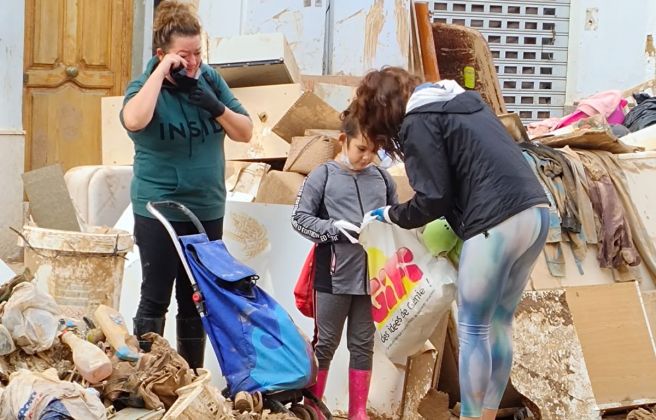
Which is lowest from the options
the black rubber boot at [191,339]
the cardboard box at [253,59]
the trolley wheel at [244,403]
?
the trolley wheel at [244,403]

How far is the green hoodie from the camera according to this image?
16.1ft

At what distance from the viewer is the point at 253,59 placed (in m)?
7.14

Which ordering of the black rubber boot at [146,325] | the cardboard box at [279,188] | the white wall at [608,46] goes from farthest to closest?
the white wall at [608,46] < the cardboard box at [279,188] < the black rubber boot at [146,325]

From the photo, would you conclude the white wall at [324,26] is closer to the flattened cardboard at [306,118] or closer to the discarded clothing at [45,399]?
the flattened cardboard at [306,118]

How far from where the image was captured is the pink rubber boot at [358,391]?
5176 mm

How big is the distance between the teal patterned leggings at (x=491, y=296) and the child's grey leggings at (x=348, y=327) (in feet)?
2.55

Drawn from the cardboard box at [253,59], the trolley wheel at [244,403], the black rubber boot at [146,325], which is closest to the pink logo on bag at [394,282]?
the trolley wheel at [244,403]

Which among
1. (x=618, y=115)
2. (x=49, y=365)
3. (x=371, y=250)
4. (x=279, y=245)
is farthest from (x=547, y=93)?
(x=49, y=365)

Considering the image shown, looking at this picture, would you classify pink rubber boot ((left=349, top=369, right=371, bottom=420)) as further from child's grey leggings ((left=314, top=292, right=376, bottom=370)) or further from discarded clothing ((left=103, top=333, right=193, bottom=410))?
discarded clothing ((left=103, top=333, right=193, bottom=410))

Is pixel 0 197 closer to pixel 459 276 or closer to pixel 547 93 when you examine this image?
pixel 459 276

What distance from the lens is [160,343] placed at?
15.4ft

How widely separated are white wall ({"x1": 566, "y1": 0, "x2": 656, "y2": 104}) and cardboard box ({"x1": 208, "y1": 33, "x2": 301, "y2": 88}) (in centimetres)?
559

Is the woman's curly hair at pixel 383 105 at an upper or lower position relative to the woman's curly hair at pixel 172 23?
lower

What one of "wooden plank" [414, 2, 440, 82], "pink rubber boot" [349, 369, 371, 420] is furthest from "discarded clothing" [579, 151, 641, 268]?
"wooden plank" [414, 2, 440, 82]
